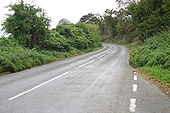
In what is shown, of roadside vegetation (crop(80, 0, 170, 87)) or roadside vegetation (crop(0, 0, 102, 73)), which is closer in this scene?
roadside vegetation (crop(80, 0, 170, 87))

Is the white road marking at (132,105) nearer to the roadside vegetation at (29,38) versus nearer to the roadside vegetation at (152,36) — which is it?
the roadside vegetation at (152,36)

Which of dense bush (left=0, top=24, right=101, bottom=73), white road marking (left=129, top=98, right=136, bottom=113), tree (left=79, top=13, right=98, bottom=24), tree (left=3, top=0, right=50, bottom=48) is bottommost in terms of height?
white road marking (left=129, top=98, right=136, bottom=113)

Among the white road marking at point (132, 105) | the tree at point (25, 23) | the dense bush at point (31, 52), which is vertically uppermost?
the tree at point (25, 23)

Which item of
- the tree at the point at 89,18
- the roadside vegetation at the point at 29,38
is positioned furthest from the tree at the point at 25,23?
the tree at the point at 89,18

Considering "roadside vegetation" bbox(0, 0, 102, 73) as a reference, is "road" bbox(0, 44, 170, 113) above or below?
below

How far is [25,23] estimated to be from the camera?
81.9 ft

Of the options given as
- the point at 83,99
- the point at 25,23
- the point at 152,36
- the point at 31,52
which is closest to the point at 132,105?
the point at 83,99

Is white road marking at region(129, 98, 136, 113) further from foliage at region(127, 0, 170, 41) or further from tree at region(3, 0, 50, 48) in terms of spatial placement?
foliage at region(127, 0, 170, 41)

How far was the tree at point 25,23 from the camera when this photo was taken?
25.1 meters

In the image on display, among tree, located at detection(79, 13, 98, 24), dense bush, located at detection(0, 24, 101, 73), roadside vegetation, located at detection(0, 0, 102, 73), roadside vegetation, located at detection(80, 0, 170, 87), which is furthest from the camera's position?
tree, located at detection(79, 13, 98, 24)

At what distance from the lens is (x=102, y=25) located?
11300 centimetres

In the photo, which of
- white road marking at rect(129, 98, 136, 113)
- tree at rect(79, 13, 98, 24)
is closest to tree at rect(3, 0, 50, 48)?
white road marking at rect(129, 98, 136, 113)

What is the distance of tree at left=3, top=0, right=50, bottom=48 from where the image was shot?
2506 centimetres

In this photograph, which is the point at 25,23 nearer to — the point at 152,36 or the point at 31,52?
the point at 31,52
